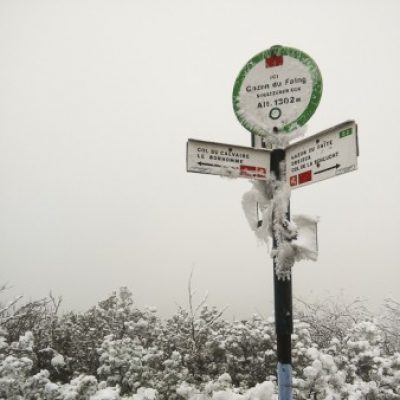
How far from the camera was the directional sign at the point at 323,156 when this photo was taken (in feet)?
5.90

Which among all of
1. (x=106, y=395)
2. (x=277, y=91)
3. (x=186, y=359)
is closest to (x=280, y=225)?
(x=277, y=91)

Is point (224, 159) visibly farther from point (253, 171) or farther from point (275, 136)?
point (275, 136)

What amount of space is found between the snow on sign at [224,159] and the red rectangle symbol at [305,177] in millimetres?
184

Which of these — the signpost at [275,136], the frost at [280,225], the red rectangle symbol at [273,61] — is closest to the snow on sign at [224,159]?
the signpost at [275,136]

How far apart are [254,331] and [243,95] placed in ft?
24.8

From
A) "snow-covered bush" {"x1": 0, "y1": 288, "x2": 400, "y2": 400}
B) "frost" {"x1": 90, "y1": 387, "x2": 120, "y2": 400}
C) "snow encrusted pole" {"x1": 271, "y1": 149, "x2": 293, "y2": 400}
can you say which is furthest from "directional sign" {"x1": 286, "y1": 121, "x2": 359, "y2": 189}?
"frost" {"x1": 90, "y1": 387, "x2": 120, "y2": 400}

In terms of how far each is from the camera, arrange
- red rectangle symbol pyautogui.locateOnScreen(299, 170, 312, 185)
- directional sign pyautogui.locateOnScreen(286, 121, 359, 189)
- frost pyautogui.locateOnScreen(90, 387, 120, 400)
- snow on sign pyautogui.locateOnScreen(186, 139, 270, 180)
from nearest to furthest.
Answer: directional sign pyautogui.locateOnScreen(286, 121, 359, 189) → red rectangle symbol pyautogui.locateOnScreen(299, 170, 312, 185) → snow on sign pyautogui.locateOnScreen(186, 139, 270, 180) → frost pyautogui.locateOnScreen(90, 387, 120, 400)

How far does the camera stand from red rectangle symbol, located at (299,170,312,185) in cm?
193

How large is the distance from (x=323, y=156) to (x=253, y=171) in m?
0.37

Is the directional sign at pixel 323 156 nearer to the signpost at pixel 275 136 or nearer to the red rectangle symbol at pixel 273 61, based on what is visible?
the signpost at pixel 275 136

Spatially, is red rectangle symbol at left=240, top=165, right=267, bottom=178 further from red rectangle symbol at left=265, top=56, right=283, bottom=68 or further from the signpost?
red rectangle symbol at left=265, top=56, right=283, bottom=68

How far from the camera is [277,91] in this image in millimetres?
2082

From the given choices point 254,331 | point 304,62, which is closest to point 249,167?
point 304,62

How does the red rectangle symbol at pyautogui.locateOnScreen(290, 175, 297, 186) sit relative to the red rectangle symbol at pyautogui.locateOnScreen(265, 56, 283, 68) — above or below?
below
